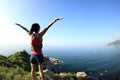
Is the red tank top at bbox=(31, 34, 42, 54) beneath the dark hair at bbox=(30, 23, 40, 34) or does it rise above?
beneath

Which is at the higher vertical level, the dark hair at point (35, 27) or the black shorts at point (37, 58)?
the dark hair at point (35, 27)

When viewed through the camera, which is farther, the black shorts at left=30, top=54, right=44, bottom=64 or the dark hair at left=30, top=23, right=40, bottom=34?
the dark hair at left=30, top=23, right=40, bottom=34

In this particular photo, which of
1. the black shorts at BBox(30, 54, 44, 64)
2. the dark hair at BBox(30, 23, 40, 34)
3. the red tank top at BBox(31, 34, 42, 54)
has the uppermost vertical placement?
the dark hair at BBox(30, 23, 40, 34)

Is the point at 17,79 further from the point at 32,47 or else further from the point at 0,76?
the point at 32,47

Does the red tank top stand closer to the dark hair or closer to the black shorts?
the black shorts

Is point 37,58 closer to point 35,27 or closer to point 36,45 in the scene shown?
point 36,45

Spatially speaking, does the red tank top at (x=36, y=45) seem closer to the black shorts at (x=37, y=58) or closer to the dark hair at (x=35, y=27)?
the black shorts at (x=37, y=58)

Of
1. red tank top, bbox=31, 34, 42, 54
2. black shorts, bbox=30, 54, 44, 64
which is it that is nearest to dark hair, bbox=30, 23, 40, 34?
red tank top, bbox=31, 34, 42, 54

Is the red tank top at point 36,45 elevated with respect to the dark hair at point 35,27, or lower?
lower

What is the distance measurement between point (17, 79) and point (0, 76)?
90cm

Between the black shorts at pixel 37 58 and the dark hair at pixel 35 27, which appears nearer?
the black shorts at pixel 37 58

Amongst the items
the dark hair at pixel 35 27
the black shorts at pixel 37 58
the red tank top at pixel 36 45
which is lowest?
the black shorts at pixel 37 58

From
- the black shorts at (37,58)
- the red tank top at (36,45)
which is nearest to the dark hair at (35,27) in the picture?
the red tank top at (36,45)

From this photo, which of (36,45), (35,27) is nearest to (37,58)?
(36,45)
